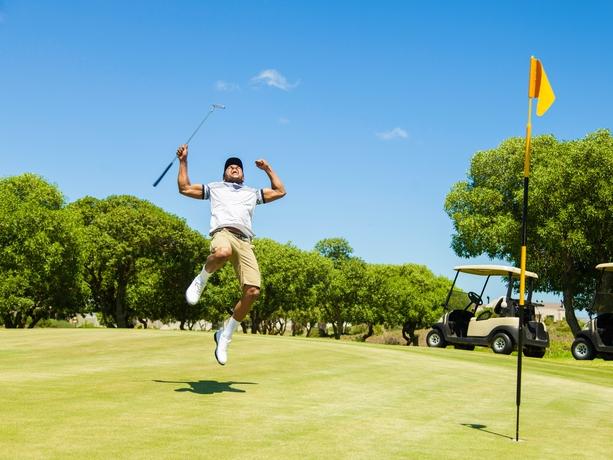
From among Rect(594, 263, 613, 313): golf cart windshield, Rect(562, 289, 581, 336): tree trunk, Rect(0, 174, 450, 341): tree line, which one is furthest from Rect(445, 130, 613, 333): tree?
Rect(0, 174, 450, 341): tree line

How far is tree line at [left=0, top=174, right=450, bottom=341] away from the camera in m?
44.2

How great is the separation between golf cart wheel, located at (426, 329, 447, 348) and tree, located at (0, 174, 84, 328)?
25.9 meters

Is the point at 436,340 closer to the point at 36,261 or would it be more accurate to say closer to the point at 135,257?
the point at 36,261

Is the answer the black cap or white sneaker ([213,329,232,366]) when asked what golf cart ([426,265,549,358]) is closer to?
white sneaker ([213,329,232,366])

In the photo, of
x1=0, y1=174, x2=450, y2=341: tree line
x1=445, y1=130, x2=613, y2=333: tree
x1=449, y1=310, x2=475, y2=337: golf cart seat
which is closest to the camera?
x1=449, y1=310, x2=475, y2=337: golf cart seat

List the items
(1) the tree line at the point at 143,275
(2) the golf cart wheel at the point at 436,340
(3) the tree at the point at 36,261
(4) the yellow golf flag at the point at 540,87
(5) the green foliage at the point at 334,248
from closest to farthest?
1. (4) the yellow golf flag at the point at 540,87
2. (2) the golf cart wheel at the point at 436,340
3. (3) the tree at the point at 36,261
4. (1) the tree line at the point at 143,275
5. (5) the green foliage at the point at 334,248

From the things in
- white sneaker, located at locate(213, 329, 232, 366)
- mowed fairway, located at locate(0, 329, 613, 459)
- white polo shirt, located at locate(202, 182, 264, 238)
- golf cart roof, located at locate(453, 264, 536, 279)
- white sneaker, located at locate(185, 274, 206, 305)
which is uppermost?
golf cart roof, located at locate(453, 264, 536, 279)

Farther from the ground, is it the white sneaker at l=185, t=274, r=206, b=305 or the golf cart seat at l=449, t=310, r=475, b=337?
the golf cart seat at l=449, t=310, r=475, b=337

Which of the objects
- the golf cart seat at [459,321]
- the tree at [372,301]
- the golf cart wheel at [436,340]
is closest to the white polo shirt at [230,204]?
the golf cart seat at [459,321]

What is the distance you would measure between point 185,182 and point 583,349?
881 inches

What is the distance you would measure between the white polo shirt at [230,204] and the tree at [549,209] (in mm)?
30187

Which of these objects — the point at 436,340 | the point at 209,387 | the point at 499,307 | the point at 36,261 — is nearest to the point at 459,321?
the point at 436,340

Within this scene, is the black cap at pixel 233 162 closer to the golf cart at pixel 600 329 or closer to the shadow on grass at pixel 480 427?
the shadow on grass at pixel 480 427

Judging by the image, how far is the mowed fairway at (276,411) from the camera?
5.14m
